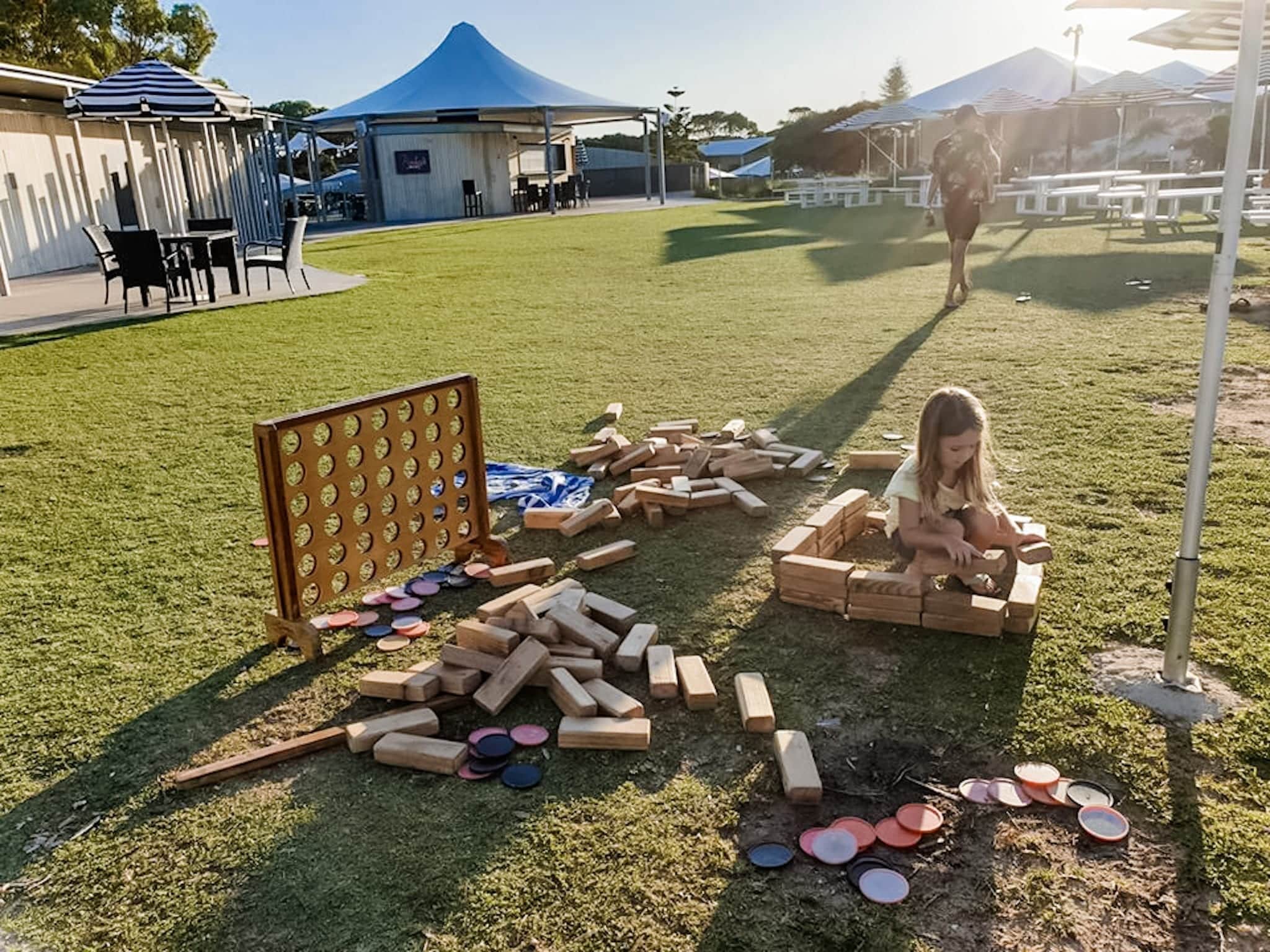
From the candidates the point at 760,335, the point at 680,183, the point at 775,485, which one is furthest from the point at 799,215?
the point at 680,183

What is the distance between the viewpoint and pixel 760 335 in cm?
1068

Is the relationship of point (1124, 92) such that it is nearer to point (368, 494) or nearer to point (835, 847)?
point (368, 494)

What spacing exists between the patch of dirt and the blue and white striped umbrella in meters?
13.9

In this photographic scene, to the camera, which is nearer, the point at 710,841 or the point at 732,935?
the point at 732,935

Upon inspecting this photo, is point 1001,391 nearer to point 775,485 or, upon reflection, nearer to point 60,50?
point 775,485

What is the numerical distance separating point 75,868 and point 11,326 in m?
12.4

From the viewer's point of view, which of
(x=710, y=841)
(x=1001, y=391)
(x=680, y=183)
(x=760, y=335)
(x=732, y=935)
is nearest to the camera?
(x=732, y=935)

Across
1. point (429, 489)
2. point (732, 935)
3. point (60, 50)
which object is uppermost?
point (60, 50)

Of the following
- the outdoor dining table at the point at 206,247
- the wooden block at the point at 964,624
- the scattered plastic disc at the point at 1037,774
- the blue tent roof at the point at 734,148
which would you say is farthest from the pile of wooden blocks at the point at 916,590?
the blue tent roof at the point at 734,148

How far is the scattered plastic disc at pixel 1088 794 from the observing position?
2.84m

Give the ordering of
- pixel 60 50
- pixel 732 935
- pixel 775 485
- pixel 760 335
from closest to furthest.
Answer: pixel 732 935 → pixel 775 485 → pixel 760 335 → pixel 60 50

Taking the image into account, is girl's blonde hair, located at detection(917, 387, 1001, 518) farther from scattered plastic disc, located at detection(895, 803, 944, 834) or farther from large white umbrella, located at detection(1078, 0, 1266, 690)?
scattered plastic disc, located at detection(895, 803, 944, 834)

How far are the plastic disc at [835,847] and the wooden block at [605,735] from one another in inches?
28.4

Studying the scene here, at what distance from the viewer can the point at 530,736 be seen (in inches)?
132
